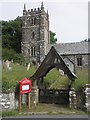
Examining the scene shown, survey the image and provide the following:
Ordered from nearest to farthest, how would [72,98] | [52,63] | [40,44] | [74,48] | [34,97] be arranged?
[72,98]
[34,97]
[52,63]
[74,48]
[40,44]

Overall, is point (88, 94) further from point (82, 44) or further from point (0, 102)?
point (82, 44)

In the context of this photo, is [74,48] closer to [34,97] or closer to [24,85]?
[34,97]

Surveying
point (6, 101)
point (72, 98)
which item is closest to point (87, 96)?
point (72, 98)

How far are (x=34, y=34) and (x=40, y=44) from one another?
328 centimetres

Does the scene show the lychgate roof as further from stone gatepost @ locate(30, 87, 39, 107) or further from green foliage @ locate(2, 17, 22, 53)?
green foliage @ locate(2, 17, 22, 53)

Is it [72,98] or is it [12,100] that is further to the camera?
[72,98]

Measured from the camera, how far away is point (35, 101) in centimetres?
1482

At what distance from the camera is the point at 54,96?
16047 millimetres

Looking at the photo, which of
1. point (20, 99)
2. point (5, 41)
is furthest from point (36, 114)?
point (5, 41)

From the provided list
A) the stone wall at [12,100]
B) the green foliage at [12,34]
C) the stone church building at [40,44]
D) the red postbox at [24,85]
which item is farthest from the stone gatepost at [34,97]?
the green foliage at [12,34]

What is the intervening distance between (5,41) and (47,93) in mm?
48500

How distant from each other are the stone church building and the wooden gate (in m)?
34.9

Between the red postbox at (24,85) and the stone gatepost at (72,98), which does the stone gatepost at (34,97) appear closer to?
the red postbox at (24,85)

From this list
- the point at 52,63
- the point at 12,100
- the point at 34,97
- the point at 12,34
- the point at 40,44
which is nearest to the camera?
the point at 12,100
